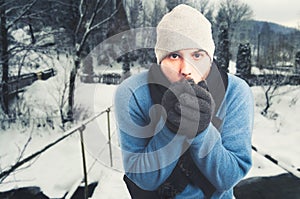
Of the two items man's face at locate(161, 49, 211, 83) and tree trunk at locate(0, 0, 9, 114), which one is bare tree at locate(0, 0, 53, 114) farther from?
man's face at locate(161, 49, 211, 83)

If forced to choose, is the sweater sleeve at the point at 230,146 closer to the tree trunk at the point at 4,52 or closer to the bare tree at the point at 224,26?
the bare tree at the point at 224,26

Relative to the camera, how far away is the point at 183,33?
283mm

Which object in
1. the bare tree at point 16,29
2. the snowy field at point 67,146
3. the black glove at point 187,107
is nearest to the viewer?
the black glove at point 187,107

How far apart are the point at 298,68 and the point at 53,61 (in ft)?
13.8

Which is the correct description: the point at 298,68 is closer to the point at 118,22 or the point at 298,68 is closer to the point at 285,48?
the point at 285,48

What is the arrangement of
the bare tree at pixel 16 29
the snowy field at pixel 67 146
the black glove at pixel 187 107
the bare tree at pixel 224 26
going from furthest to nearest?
the bare tree at pixel 16 29
the snowy field at pixel 67 146
the bare tree at pixel 224 26
the black glove at pixel 187 107

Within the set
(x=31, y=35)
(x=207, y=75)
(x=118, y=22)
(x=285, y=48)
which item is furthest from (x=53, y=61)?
(x=207, y=75)

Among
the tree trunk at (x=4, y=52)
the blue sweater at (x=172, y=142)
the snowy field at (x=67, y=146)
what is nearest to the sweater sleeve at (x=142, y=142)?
the blue sweater at (x=172, y=142)

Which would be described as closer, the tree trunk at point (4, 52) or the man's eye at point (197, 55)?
the man's eye at point (197, 55)

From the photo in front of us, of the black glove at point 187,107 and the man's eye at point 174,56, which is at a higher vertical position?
the man's eye at point 174,56

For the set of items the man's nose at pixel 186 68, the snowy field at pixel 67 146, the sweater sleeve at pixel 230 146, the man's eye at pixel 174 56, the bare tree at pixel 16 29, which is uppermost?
the bare tree at pixel 16 29

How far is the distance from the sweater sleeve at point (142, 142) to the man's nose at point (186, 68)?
48 millimetres

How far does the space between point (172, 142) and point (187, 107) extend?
5 centimetres

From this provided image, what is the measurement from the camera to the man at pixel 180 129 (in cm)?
26
